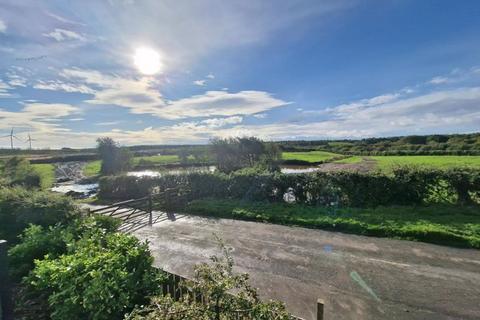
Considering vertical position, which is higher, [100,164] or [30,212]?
[30,212]

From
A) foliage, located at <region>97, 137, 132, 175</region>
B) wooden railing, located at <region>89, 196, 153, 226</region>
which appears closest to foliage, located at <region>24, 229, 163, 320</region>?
wooden railing, located at <region>89, 196, 153, 226</region>

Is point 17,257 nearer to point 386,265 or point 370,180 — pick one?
point 386,265

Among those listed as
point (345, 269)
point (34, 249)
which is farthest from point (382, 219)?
point (34, 249)

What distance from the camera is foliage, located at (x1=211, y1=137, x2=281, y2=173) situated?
35.6 meters

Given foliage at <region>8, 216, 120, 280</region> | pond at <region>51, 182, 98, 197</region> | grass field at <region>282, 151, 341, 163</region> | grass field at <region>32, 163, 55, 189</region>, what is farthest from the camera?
grass field at <region>282, 151, 341, 163</region>

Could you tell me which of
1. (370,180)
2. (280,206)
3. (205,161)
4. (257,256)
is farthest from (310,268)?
(205,161)

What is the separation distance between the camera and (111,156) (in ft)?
125

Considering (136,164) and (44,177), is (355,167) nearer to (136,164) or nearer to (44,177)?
(44,177)

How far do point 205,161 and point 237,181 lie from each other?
25916 mm

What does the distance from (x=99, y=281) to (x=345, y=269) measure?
5.69 m

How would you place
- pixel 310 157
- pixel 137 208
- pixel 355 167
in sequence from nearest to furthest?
pixel 137 208, pixel 355 167, pixel 310 157

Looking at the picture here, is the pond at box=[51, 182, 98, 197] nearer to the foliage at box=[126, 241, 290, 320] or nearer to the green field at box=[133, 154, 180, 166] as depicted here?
the green field at box=[133, 154, 180, 166]

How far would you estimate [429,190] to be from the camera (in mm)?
11766

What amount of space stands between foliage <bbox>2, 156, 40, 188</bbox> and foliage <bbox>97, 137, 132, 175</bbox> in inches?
438
